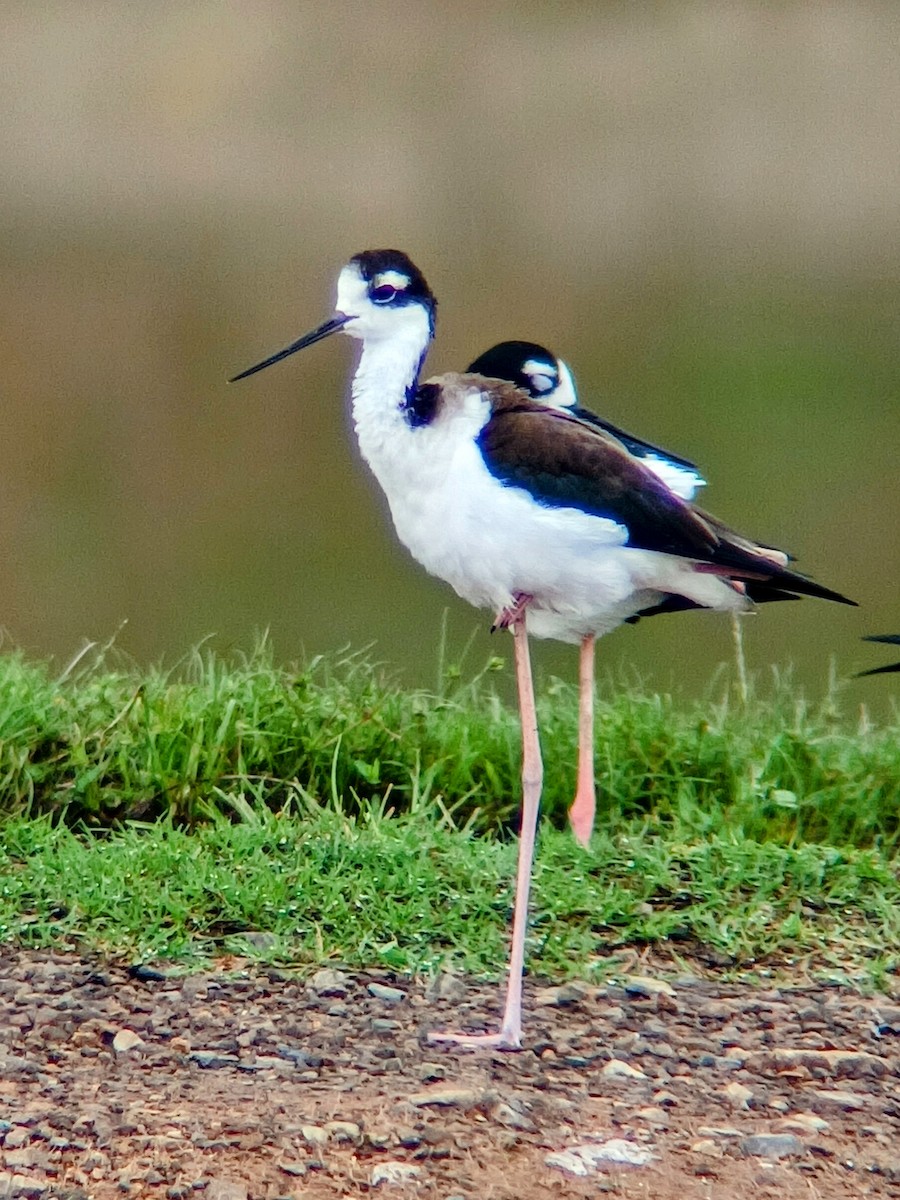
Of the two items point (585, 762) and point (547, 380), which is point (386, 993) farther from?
point (547, 380)

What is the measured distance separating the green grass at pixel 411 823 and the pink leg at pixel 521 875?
0.35 m

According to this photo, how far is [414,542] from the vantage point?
3.79 meters

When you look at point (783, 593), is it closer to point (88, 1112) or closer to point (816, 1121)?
point (816, 1121)

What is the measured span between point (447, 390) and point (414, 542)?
326 millimetres

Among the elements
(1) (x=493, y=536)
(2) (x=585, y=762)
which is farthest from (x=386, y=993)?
(2) (x=585, y=762)

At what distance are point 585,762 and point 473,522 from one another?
1149 mm

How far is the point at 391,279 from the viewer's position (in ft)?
12.5

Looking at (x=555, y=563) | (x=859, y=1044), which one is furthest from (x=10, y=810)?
(x=859, y=1044)

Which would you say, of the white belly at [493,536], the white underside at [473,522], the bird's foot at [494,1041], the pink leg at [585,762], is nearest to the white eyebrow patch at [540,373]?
the pink leg at [585,762]

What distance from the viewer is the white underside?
145 inches

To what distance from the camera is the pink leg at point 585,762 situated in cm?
455

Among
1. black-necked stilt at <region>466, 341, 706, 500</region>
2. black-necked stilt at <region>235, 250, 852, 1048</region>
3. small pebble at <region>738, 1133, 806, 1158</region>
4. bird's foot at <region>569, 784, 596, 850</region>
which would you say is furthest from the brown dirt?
black-necked stilt at <region>466, 341, 706, 500</region>

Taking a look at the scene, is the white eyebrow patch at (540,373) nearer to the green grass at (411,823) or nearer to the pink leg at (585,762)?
the pink leg at (585,762)

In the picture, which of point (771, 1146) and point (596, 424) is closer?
point (771, 1146)
